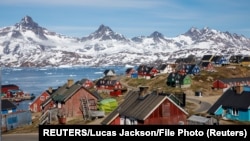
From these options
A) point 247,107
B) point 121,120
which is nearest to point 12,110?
point 121,120

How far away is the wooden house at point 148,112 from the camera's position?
1540 inches

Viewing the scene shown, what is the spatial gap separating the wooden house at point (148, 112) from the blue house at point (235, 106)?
13249 mm

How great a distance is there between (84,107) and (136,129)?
1903 inches

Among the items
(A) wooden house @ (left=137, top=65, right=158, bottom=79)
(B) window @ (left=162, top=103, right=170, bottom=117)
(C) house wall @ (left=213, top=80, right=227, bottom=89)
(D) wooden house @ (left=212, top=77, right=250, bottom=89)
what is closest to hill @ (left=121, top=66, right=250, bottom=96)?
(C) house wall @ (left=213, top=80, right=227, bottom=89)

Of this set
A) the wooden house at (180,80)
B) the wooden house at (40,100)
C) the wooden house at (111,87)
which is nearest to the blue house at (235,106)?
the wooden house at (40,100)

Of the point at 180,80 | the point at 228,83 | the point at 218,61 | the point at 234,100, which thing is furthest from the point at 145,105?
the point at 218,61

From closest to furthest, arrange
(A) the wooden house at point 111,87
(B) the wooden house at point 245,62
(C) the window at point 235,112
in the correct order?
(C) the window at point 235,112 → (A) the wooden house at point 111,87 → (B) the wooden house at point 245,62

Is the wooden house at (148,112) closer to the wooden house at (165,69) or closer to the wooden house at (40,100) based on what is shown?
the wooden house at (40,100)

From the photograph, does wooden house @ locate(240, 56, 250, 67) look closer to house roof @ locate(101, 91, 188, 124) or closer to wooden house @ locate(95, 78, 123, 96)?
wooden house @ locate(95, 78, 123, 96)

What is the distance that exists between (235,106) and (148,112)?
19388mm

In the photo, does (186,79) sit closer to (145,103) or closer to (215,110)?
(215,110)

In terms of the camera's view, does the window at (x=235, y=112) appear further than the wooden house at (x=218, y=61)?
No

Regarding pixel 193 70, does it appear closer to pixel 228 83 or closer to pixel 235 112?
pixel 228 83

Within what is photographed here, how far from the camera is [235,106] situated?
5350 centimetres
